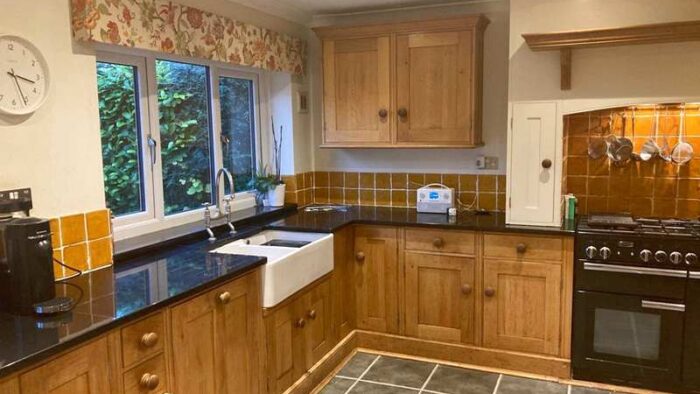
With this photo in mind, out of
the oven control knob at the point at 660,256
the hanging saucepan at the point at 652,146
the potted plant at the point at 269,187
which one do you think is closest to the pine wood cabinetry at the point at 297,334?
the potted plant at the point at 269,187

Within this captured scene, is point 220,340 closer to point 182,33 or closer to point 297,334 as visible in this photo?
point 297,334

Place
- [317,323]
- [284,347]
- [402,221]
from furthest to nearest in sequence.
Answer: [402,221]
[317,323]
[284,347]

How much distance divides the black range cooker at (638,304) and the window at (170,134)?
87.6 inches

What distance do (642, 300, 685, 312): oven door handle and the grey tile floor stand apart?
1.82 ft

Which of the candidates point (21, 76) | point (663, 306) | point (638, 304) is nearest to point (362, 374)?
point (638, 304)

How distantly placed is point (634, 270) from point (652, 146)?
87cm

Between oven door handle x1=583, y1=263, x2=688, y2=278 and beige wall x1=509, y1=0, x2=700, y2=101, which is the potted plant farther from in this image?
oven door handle x1=583, y1=263, x2=688, y2=278

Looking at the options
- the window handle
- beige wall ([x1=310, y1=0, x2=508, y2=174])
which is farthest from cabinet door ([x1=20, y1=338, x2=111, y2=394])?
beige wall ([x1=310, y1=0, x2=508, y2=174])

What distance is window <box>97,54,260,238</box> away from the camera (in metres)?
2.98

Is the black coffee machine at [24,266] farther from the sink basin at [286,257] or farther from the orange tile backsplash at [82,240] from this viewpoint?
the sink basin at [286,257]

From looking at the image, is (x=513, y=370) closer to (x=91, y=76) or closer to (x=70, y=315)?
(x=70, y=315)

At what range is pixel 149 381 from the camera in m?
2.07

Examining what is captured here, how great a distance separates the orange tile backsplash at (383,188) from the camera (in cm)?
396

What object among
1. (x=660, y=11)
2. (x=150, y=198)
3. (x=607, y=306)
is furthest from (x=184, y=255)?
(x=660, y=11)
